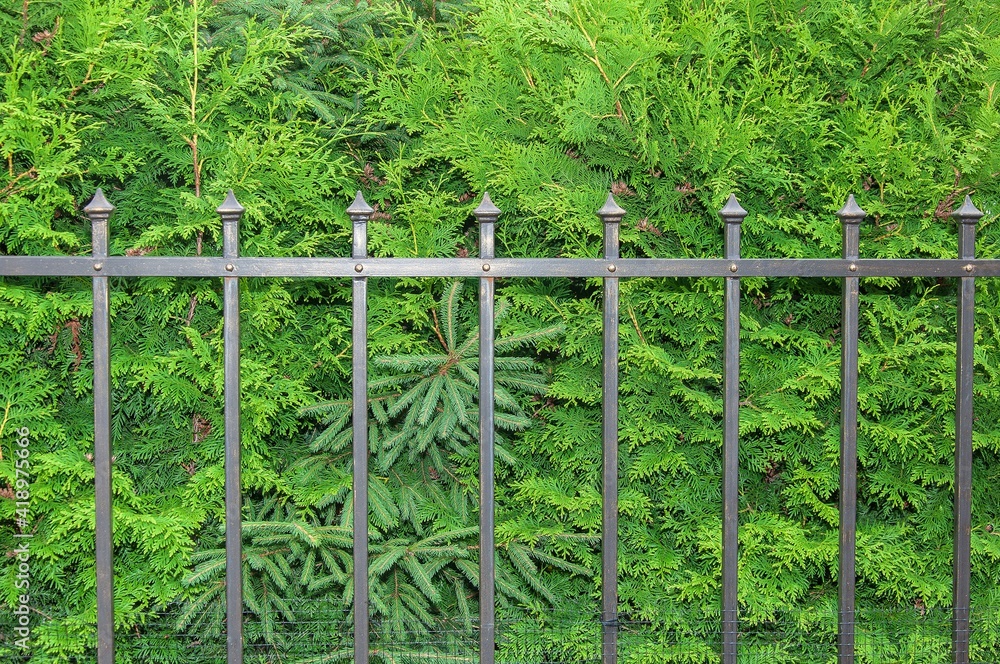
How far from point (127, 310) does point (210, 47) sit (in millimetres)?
1023

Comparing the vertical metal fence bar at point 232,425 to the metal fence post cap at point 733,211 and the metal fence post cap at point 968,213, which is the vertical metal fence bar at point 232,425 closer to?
A: the metal fence post cap at point 733,211

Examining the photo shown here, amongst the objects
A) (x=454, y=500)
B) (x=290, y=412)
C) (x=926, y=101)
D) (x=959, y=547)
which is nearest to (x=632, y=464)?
(x=454, y=500)

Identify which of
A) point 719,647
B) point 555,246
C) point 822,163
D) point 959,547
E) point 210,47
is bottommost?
point 719,647

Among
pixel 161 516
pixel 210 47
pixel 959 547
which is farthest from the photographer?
pixel 210 47

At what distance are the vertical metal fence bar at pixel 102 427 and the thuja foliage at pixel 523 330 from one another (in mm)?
413

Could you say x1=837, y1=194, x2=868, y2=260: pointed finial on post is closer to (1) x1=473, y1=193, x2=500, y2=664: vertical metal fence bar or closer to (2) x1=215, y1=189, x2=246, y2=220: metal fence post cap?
(1) x1=473, y1=193, x2=500, y2=664: vertical metal fence bar

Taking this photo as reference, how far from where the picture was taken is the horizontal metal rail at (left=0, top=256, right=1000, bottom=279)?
6.95ft

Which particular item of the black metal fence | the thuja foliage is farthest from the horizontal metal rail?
the thuja foliage

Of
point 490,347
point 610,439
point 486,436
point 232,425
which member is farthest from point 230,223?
point 610,439

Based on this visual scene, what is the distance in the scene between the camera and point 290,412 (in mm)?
2807

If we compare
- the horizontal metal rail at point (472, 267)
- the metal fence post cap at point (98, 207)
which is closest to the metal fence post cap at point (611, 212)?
the horizontal metal rail at point (472, 267)

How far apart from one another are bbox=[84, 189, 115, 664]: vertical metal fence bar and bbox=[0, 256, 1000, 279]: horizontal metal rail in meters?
0.07

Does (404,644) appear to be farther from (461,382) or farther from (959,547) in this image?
(959,547)

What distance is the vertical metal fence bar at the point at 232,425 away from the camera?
2.15 meters
